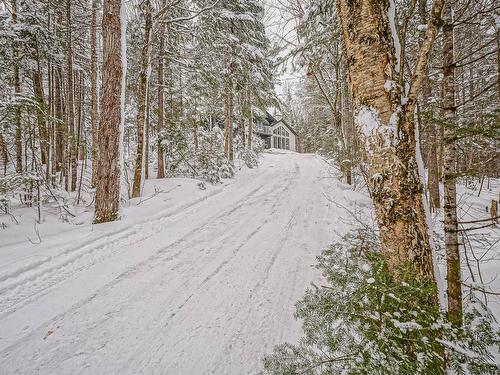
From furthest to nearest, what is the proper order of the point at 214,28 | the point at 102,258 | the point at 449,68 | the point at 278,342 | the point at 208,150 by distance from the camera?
the point at 208,150 → the point at 214,28 → the point at 102,258 → the point at 449,68 → the point at 278,342

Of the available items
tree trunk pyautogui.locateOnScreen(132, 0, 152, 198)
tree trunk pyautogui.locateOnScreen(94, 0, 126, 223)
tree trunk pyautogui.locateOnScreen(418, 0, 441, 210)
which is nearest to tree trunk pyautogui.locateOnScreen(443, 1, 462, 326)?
tree trunk pyautogui.locateOnScreen(418, 0, 441, 210)

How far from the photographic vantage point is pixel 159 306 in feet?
10.1

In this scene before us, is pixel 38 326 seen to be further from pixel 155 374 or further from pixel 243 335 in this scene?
pixel 243 335

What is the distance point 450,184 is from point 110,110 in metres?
6.55

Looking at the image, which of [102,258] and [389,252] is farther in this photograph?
[102,258]

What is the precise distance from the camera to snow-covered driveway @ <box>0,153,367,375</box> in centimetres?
237

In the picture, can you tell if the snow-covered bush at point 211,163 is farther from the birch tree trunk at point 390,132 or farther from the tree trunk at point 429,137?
the birch tree trunk at point 390,132

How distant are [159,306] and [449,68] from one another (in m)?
4.29

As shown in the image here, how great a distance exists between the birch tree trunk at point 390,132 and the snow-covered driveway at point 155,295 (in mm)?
1635

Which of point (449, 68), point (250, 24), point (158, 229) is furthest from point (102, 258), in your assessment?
point (250, 24)

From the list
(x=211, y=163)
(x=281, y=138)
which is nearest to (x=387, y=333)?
(x=211, y=163)

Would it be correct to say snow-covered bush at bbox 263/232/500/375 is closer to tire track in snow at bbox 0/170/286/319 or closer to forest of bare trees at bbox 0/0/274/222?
tire track in snow at bbox 0/170/286/319

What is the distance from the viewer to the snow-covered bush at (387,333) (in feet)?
4.49

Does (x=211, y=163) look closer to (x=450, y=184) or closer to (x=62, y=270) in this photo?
(x=62, y=270)
